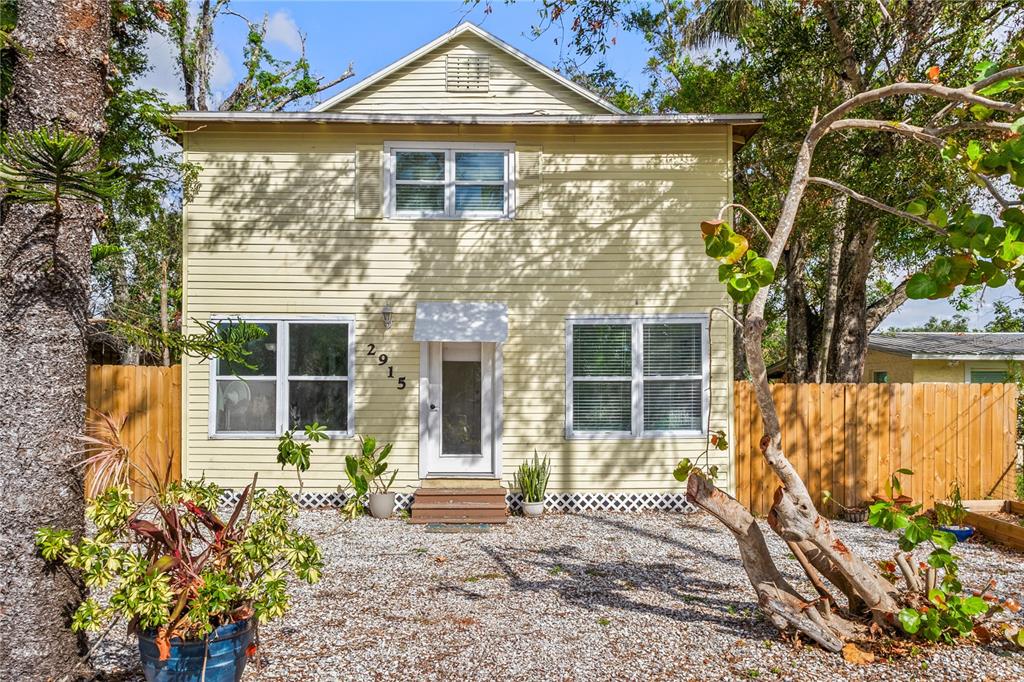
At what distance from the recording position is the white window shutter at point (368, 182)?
8812 millimetres

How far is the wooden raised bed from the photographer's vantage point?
23.4 ft

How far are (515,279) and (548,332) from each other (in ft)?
2.84

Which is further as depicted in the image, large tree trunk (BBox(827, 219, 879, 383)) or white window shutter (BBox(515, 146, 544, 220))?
large tree trunk (BBox(827, 219, 879, 383))

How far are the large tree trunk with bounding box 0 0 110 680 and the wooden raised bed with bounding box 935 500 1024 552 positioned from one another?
8.79 metres

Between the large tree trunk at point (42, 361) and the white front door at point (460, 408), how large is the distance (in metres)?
5.32

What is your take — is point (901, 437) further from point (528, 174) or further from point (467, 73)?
point (467, 73)

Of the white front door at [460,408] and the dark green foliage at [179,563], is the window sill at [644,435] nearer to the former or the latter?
the white front door at [460,408]

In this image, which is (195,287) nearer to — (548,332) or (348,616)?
(548,332)

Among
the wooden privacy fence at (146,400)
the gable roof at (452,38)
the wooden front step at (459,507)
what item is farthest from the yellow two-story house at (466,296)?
the gable roof at (452,38)

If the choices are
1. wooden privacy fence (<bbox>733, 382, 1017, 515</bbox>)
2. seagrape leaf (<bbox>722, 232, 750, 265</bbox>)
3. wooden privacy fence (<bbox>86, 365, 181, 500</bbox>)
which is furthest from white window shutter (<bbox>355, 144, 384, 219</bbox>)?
seagrape leaf (<bbox>722, 232, 750, 265</bbox>)

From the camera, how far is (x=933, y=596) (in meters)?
4.12

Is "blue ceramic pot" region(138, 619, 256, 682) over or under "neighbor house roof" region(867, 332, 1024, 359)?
under

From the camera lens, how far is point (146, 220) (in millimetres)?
20344

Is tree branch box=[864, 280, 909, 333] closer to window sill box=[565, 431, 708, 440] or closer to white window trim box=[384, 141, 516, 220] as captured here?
window sill box=[565, 431, 708, 440]
